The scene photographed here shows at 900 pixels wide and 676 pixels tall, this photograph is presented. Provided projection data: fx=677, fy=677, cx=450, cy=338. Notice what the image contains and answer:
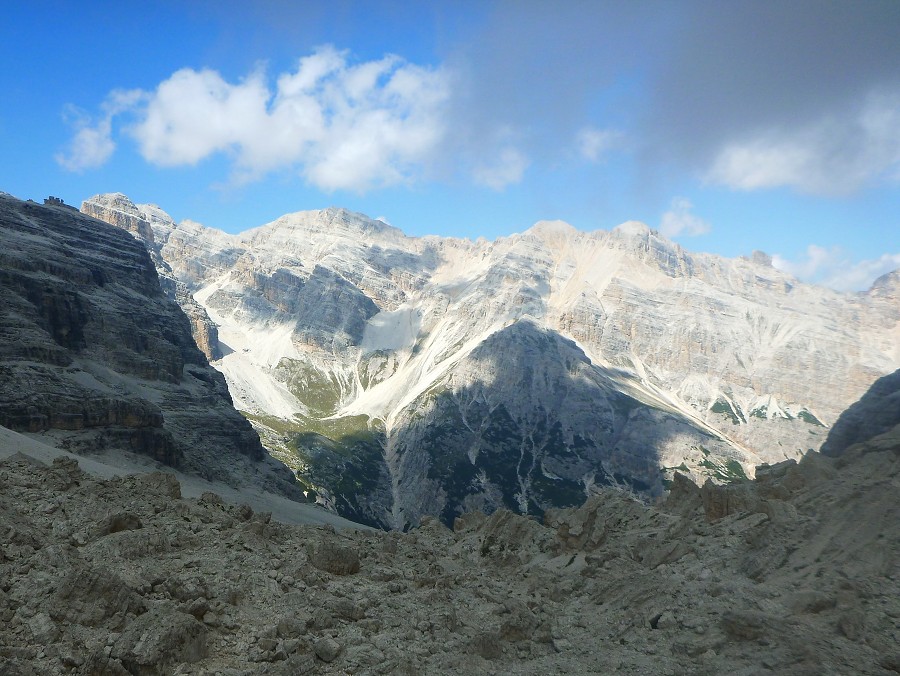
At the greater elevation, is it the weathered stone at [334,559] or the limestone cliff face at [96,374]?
the limestone cliff face at [96,374]

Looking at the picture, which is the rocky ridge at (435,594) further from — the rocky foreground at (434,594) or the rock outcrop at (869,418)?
the rock outcrop at (869,418)

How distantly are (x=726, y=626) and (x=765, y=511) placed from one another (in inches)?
525

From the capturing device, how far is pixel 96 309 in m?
173

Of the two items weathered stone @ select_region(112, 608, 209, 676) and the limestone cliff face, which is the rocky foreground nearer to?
weathered stone @ select_region(112, 608, 209, 676)

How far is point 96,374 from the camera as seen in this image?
154625 millimetres

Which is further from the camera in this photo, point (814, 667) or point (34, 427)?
point (34, 427)

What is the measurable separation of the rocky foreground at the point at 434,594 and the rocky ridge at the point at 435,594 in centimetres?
8

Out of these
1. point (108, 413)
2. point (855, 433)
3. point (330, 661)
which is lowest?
point (330, 661)

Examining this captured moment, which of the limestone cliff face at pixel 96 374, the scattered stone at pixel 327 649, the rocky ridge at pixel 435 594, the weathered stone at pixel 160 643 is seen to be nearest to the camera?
the weathered stone at pixel 160 643

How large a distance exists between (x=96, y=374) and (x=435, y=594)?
493 ft

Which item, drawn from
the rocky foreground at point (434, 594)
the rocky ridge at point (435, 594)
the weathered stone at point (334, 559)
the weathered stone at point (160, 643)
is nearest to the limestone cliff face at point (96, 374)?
the rocky ridge at point (435, 594)

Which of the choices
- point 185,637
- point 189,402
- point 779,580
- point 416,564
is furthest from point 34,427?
point 779,580

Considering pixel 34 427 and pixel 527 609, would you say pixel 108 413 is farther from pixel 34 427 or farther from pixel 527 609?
pixel 527 609

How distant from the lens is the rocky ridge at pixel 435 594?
1952 centimetres
